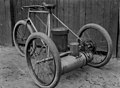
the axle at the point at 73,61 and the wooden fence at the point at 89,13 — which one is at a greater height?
the wooden fence at the point at 89,13

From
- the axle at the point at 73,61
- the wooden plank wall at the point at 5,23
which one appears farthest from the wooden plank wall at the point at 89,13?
the axle at the point at 73,61

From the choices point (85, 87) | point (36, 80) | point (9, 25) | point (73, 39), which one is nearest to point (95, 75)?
point (85, 87)

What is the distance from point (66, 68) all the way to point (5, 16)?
3.26 metres

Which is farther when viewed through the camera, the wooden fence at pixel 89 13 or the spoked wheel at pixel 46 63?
the wooden fence at pixel 89 13

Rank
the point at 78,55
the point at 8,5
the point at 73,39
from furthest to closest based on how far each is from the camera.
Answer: the point at 8,5
the point at 73,39
the point at 78,55

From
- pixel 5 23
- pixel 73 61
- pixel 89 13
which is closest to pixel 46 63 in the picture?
pixel 73 61

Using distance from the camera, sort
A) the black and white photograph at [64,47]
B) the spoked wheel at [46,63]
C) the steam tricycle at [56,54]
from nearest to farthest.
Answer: the spoked wheel at [46,63]
the steam tricycle at [56,54]
the black and white photograph at [64,47]

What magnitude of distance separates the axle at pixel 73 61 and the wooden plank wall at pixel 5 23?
2888 millimetres

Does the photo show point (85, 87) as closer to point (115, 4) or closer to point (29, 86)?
point (29, 86)

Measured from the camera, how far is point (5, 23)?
5590 millimetres

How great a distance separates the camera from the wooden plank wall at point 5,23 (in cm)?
548

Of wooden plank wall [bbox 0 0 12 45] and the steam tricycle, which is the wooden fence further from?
wooden plank wall [bbox 0 0 12 45]

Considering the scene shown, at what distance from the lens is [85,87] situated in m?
3.09

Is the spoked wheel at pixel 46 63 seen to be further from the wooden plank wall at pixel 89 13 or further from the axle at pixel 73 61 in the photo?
the wooden plank wall at pixel 89 13
